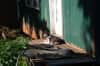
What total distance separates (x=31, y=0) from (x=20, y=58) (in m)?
5.95

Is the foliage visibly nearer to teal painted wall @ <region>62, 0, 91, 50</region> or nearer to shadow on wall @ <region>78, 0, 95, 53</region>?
teal painted wall @ <region>62, 0, 91, 50</region>

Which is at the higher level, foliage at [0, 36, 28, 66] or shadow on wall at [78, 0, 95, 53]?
shadow on wall at [78, 0, 95, 53]

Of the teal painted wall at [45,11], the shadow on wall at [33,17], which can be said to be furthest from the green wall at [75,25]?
the shadow on wall at [33,17]

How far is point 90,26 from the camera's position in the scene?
27.5ft

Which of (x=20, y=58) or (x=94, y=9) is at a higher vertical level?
(x=94, y=9)

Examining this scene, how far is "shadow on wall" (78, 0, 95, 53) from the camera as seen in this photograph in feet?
27.0

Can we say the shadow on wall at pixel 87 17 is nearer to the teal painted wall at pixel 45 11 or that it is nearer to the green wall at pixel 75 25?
the green wall at pixel 75 25

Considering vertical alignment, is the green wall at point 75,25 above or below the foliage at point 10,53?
above

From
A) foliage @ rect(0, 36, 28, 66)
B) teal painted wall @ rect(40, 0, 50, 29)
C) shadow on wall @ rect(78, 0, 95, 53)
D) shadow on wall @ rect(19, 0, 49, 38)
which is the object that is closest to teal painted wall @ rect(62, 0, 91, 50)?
shadow on wall @ rect(78, 0, 95, 53)

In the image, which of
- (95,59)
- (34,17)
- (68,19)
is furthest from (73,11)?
(34,17)

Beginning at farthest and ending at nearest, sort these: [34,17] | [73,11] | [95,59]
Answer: [34,17], [73,11], [95,59]

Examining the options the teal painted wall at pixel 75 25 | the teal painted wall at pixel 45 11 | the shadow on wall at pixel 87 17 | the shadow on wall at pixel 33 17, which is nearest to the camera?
the shadow on wall at pixel 87 17

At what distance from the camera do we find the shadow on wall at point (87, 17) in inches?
324

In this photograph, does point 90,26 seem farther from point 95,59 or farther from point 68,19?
point 68,19
